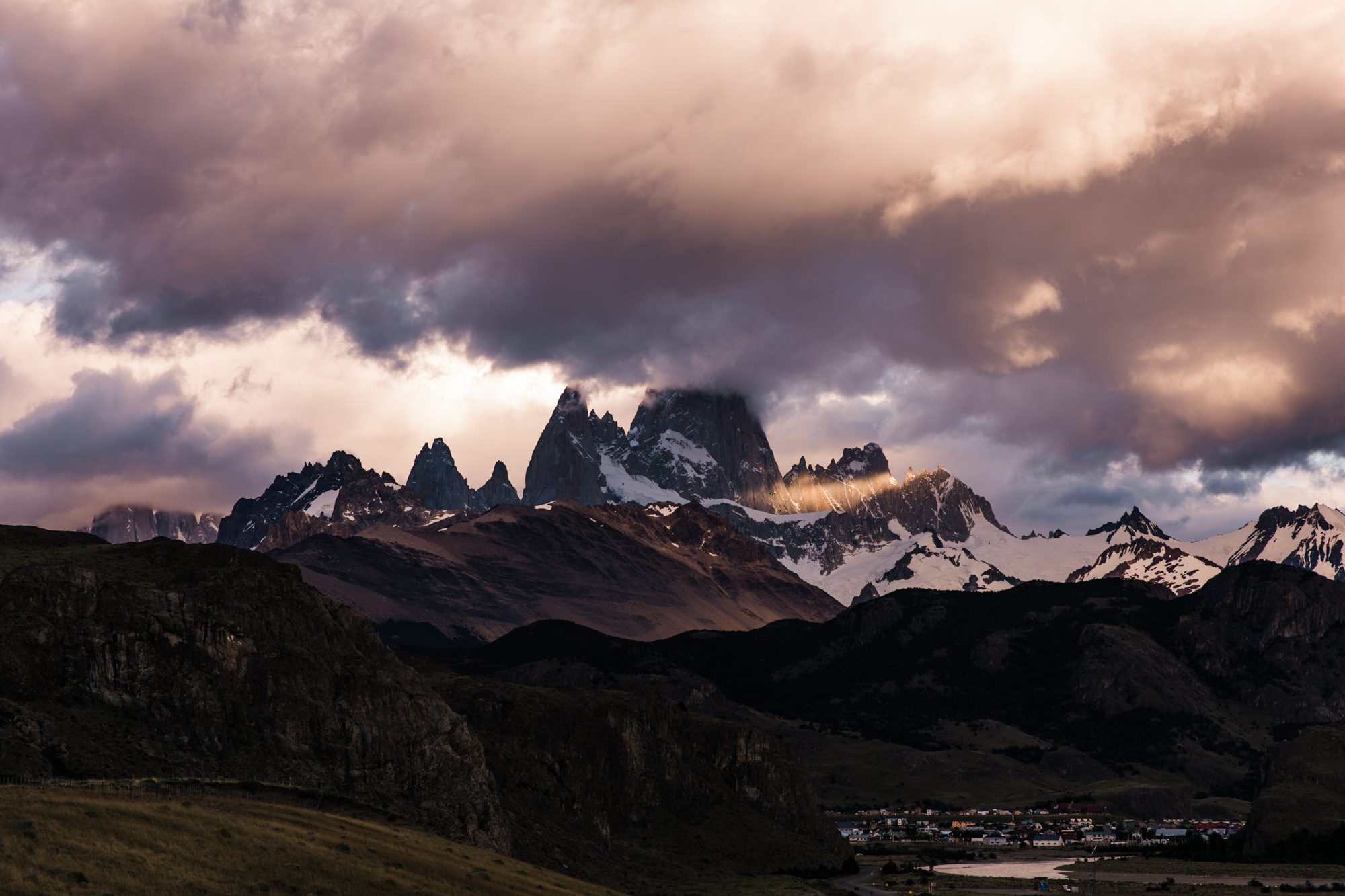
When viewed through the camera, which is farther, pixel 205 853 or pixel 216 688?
pixel 216 688

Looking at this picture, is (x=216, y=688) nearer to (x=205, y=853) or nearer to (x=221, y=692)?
(x=221, y=692)

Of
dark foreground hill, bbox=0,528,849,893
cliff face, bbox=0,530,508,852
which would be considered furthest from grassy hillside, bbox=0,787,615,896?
dark foreground hill, bbox=0,528,849,893

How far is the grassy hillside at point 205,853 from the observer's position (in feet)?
239

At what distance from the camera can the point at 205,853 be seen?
82.8 m

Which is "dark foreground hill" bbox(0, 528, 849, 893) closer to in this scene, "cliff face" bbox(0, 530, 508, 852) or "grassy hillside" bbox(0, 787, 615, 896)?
"cliff face" bbox(0, 530, 508, 852)

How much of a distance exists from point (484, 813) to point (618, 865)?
36173 millimetres

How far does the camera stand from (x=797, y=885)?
624 feet

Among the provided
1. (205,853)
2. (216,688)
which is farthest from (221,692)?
(205,853)

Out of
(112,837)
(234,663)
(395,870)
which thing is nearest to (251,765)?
(234,663)

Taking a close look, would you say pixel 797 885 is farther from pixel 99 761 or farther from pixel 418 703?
pixel 99 761

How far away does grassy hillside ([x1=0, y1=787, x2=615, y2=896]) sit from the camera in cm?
7294

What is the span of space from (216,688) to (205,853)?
61.4 meters

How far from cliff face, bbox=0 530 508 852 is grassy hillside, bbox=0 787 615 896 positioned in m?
26.4

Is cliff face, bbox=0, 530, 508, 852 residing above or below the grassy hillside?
above
